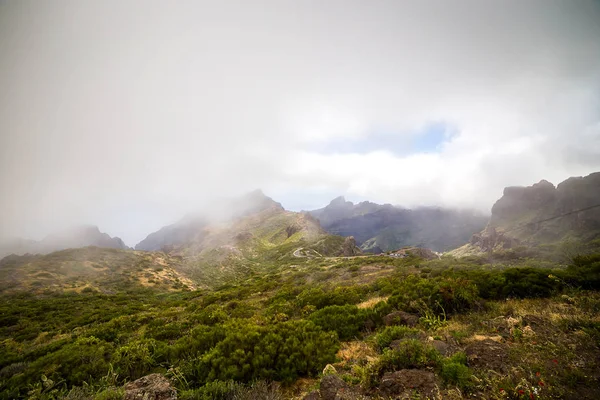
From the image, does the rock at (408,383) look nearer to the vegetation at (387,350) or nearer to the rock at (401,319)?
the vegetation at (387,350)

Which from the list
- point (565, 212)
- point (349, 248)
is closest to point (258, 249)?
point (349, 248)

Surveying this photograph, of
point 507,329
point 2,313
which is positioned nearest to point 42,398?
point 507,329

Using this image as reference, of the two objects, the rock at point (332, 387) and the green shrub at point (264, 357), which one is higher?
the rock at point (332, 387)

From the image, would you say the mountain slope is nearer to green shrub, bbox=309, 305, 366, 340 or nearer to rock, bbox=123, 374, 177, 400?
green shrub, bbox=309, 305, 366, 340

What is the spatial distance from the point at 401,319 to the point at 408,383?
5.47m

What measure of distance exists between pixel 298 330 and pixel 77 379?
865 centimetres

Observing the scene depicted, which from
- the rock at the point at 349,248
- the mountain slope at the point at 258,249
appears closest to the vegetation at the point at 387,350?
the mountain slope at the point at 258,249

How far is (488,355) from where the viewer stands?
21.2 feet

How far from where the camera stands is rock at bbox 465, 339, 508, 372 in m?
6.07

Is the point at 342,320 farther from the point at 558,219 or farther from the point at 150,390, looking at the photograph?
the point at 558,219

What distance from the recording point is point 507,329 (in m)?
8.09

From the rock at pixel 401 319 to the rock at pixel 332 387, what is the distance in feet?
18.1

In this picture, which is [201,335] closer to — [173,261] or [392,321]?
[392,321]

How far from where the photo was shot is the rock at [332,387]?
19.3ft
